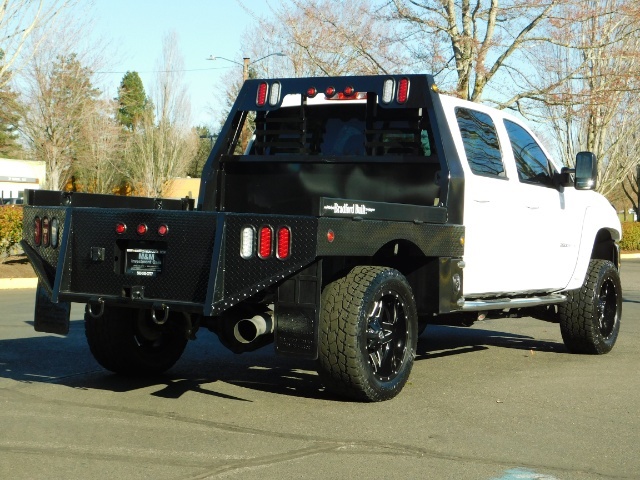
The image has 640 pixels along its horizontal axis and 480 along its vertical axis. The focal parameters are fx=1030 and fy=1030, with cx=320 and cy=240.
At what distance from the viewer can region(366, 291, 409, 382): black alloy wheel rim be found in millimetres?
6820

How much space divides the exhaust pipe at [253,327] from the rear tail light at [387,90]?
2.11 meters

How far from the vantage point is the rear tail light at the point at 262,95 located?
8.39 m

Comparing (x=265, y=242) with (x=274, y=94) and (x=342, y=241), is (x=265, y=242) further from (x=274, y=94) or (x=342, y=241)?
(x=274, y=94)

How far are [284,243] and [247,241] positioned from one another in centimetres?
23

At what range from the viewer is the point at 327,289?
261 inches

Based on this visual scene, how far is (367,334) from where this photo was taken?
666 centimetres

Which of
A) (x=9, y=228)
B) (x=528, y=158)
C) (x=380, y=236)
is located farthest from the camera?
(x=9, y=228)

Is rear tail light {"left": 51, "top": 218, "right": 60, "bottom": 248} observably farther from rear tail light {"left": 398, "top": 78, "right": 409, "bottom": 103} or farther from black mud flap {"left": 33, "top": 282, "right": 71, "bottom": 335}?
rear tail light {"left": 398, "top": 78, "right": 409, "bottom": 103}

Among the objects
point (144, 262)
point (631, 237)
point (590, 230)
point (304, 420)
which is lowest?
point (304, 420)

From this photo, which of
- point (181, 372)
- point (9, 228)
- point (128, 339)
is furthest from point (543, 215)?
point (9, 228)

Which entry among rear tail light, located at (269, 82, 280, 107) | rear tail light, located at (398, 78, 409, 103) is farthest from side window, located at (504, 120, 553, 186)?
rear tail light, located at (269, 82, 280, 107)

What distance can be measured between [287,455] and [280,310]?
3.81ft

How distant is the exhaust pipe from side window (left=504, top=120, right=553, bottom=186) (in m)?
3.14

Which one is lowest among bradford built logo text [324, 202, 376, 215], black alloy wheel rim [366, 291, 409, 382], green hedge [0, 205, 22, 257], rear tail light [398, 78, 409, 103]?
black alloy wheel rim [366, 291, 409, 382]
